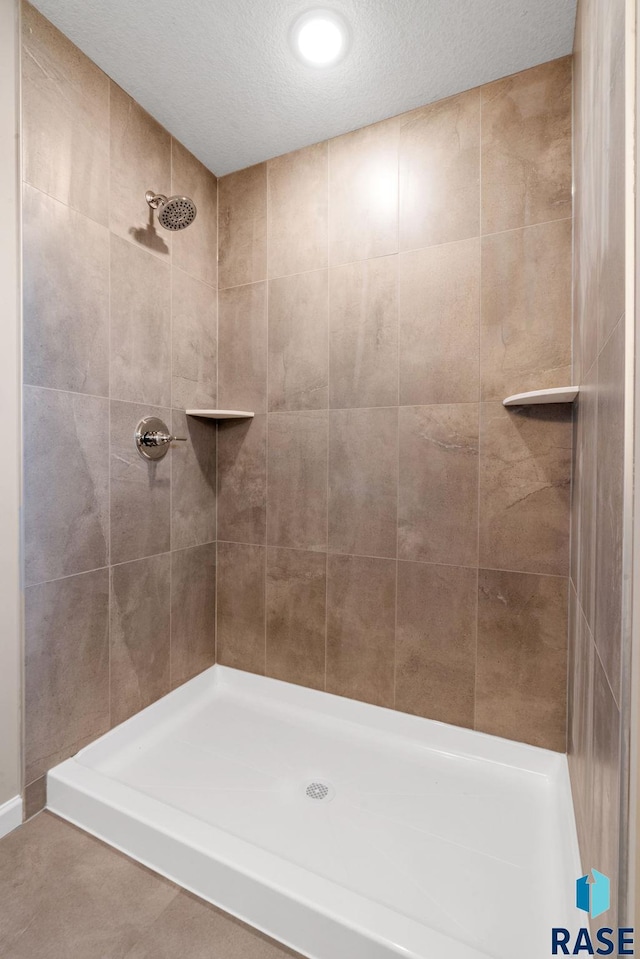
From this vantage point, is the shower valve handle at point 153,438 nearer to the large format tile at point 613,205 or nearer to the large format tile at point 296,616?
the large format tile at point 296,616

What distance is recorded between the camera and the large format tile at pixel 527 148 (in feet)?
4.83

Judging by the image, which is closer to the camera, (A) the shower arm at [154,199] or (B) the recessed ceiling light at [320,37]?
(B) the recessed ceiling light at [320,37]

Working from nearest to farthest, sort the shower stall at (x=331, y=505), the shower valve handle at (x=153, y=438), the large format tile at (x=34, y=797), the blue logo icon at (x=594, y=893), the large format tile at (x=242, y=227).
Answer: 1. the blue logo icon at (x=594, y=893)
2. the shower stall at (x=331, y=505)
3. the large format tile at (x=34, y=797)
4. the shower valve handle at (x=153, y=438)
5. the large format tile at (x=242, y=227)

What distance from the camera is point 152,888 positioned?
1171mm

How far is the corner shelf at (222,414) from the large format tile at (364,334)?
1.28 ft

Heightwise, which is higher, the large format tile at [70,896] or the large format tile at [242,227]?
the large format tile at [242,227]

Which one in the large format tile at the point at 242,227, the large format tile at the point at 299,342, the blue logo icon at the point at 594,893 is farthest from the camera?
the large format tile at the point at 242,227

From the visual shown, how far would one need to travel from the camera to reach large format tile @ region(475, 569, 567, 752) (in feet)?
4.97

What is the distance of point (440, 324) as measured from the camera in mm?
1646

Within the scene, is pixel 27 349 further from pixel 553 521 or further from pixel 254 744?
pixel 553 521

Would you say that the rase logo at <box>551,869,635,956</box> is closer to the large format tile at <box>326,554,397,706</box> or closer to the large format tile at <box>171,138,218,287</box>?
the large format tile at <box>326,554,397,706</box>

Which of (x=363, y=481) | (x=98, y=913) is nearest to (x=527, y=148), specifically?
(x=363, y=481)

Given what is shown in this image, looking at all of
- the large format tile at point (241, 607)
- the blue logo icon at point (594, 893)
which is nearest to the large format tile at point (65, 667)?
the large format tile at point (241, 607)

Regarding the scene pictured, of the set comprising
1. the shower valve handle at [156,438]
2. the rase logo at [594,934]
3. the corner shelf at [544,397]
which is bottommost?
the rase logo at [594,934]
